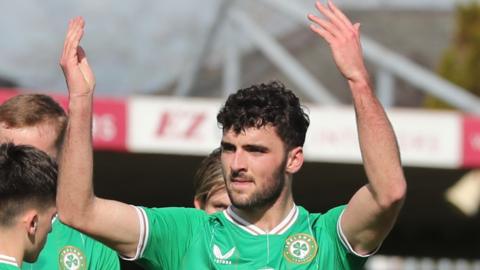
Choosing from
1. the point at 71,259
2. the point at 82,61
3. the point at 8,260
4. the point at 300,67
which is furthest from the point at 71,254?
the point at 300,67

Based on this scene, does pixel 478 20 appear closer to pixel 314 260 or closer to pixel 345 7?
pixel 345 7

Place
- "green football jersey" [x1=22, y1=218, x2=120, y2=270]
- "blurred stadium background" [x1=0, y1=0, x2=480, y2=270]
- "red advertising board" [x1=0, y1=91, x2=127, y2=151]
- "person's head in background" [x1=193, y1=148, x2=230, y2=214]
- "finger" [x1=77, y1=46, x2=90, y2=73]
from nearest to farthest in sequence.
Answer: "finger" [x1=77, y1=46, x2=90, y2=73] < "green football jersey" [x1=22, y1=218, x2=120, y2=270] < "person's head in background" [x1=193, y1=148, x2=230, y2=214] < "red advertising board" [x1=0, y1=91, x2=127, y2=151] < "blurred stadium background" [x1=0, y1=0, x2=480, y2=270]

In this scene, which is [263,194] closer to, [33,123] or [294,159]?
[294,159]

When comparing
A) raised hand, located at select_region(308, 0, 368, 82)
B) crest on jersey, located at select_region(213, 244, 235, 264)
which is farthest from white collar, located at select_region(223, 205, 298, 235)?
raised hand, located at select_region(308, 0, 368, 82)

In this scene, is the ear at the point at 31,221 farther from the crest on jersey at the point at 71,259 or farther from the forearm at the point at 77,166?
the crest on jersey at the point at 71,259

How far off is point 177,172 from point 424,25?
1586cm

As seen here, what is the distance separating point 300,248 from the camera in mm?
4945

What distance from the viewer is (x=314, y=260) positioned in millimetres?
4930

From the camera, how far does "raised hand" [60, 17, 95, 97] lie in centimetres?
465

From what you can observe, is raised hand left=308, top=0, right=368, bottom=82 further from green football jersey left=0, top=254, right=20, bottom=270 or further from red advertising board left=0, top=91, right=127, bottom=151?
red advertising board left=0, top=91, right=127, bottom=151

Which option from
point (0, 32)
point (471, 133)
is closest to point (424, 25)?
point (0, 32)

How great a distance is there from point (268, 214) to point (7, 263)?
99 cm

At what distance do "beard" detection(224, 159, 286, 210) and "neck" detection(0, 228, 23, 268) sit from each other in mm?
757

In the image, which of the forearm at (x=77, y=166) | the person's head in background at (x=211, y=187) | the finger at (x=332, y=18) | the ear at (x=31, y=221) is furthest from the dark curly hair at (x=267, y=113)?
the person's head in background at (x=211, y=187)
